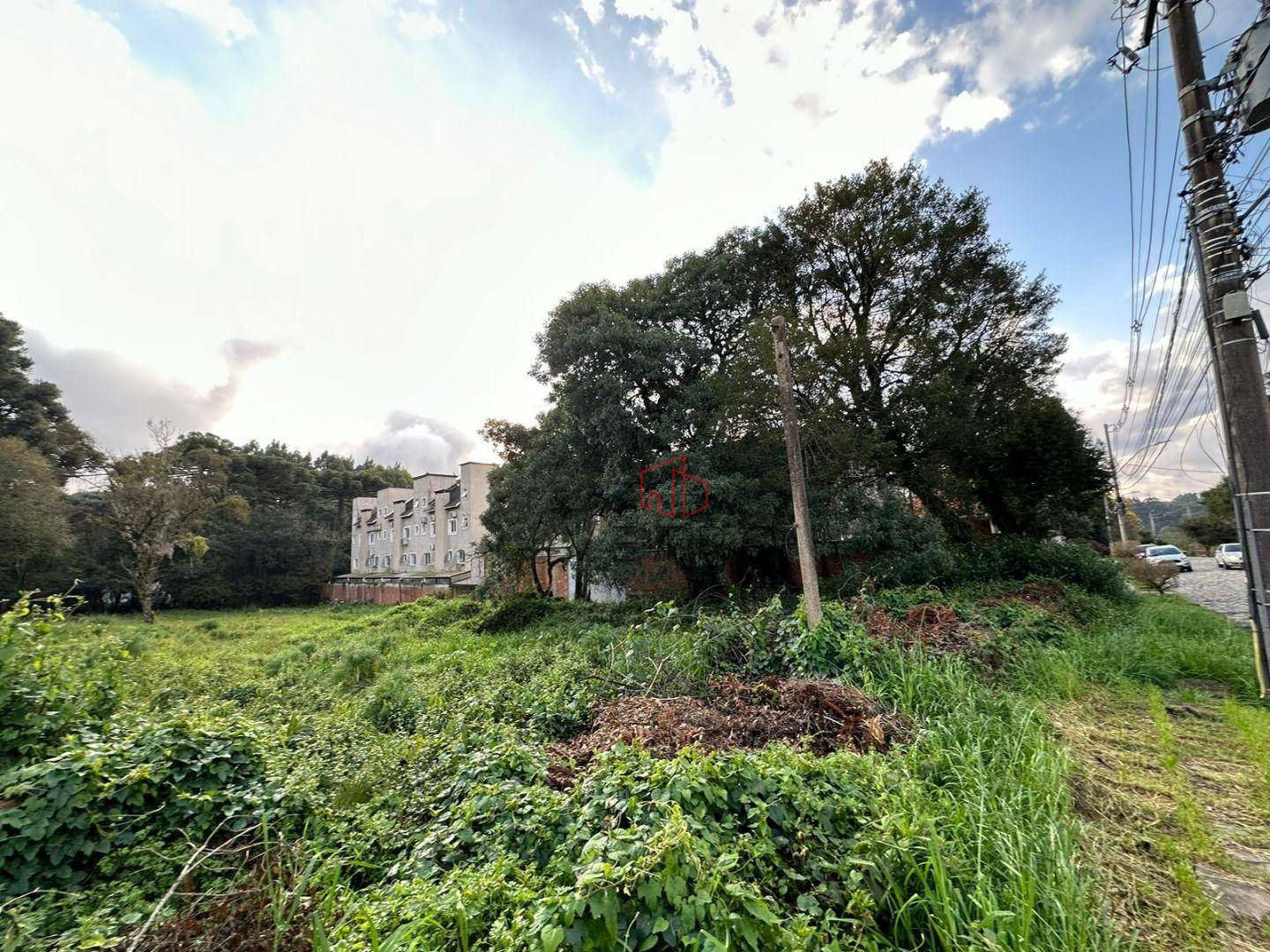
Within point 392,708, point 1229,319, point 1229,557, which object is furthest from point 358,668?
point 1229,557

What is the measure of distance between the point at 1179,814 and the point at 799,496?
430 cm

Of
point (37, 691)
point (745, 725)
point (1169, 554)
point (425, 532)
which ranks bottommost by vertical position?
point (745, 725)

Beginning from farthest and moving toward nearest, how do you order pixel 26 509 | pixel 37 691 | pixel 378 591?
1. pixel 378 591
2. pixel 26 509
3. pixel 37 691

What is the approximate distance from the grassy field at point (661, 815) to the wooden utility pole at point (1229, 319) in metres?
1.57

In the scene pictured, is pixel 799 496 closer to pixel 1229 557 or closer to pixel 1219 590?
pixel 1219 590

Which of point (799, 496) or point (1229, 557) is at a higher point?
point (799, 496)

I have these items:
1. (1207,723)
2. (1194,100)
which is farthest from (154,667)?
(1194,100)

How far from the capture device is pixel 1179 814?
3.02 metres

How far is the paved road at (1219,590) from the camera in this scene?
1053 cm

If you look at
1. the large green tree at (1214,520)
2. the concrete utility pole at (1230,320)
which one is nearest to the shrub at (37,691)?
the concrete utility pole at (1230,320)

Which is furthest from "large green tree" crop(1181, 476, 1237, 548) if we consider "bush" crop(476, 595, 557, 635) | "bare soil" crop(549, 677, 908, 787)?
"bare soil" crop(549, 677, 908, 787)

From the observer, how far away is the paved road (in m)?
10.5

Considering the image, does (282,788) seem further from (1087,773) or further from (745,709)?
(1087,773)

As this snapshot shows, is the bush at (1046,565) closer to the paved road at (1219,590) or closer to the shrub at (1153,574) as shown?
the paved road at (1219,590)
